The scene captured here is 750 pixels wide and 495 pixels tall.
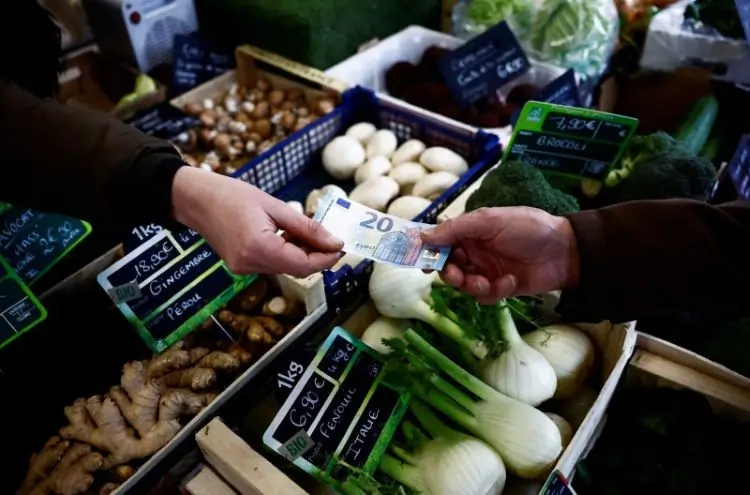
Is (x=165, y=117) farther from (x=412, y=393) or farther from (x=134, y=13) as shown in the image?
(x=412, y=393)

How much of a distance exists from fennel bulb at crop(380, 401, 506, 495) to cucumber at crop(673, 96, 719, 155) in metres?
1.16

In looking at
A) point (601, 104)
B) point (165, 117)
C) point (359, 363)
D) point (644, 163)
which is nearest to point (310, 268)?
point (359, 363)

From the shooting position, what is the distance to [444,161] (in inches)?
65.0

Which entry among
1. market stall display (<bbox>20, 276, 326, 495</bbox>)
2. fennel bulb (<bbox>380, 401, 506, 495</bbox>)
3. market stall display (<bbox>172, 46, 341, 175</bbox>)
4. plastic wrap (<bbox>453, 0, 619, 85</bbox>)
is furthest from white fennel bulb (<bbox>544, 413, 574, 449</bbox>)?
plastic wrap (<bbox>453, 0, 619, 85</bbox>)

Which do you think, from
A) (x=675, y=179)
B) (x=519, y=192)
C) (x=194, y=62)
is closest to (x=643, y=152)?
(x=675, y=179)

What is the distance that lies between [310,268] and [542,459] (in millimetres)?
518

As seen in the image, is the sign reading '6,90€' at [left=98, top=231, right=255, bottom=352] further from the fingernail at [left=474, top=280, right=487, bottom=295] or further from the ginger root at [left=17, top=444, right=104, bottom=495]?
the fingernail at [left=474, top=280, right=487, bottom=295]

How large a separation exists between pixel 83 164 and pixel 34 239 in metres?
0.41

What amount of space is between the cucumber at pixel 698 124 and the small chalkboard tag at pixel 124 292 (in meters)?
1.49

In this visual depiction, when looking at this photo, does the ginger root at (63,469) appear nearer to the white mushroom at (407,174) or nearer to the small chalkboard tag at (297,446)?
the small chalkboard tag at (297,446)

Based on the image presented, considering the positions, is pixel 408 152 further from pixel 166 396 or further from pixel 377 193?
pixel 166 396

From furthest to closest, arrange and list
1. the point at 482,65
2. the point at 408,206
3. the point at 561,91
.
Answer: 1. the point at 482,65
2. the point at 561,91
3. the point at 408,206

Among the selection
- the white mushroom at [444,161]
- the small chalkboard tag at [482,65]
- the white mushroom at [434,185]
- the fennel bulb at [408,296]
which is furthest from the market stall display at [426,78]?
the fennel bulb at [408,296]

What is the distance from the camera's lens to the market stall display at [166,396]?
105 cm
